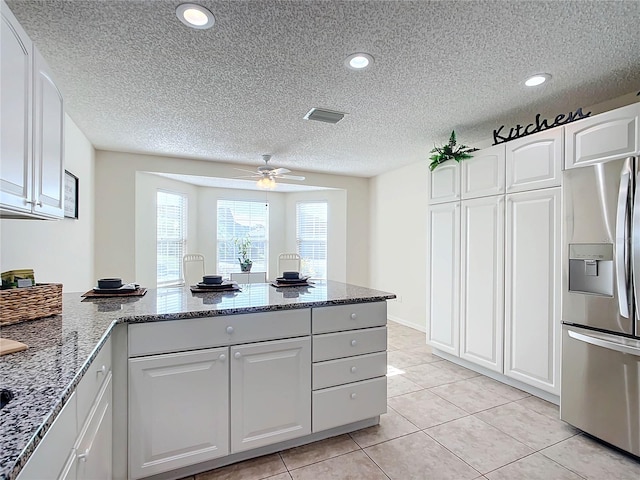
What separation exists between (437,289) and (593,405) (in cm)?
173

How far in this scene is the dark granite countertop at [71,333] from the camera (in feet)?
2.52

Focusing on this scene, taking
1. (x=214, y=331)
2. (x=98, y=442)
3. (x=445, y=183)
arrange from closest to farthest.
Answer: (x=98, y=442) < (x=214, y=331) < (x=445, y=183)

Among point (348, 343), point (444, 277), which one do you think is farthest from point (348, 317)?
point (444, 277)

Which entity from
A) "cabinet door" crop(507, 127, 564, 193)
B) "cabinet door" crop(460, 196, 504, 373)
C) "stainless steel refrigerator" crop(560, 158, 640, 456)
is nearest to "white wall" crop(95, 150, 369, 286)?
"cabinet door" crop(460, 196, 504, 373)

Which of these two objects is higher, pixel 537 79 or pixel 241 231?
pixel 537 79

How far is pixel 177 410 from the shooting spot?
1.75m

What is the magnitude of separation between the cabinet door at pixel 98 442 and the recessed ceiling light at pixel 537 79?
3210 mm

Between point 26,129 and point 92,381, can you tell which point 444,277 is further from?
point 26,129

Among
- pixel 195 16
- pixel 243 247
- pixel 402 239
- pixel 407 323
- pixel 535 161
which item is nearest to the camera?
pixel 195 16

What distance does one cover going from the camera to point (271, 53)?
206 cm

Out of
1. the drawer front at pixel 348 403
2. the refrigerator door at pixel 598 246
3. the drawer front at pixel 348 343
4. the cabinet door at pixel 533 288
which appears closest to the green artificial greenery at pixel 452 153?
the cabinet door at pixel 533 288

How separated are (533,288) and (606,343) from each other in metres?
0.73

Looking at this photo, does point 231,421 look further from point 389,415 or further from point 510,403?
point 510,403

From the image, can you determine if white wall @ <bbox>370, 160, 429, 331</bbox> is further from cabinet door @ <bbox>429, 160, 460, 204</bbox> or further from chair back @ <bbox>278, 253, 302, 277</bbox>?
chair back @ <bbox>278, 253, 302, 277</bbox>
